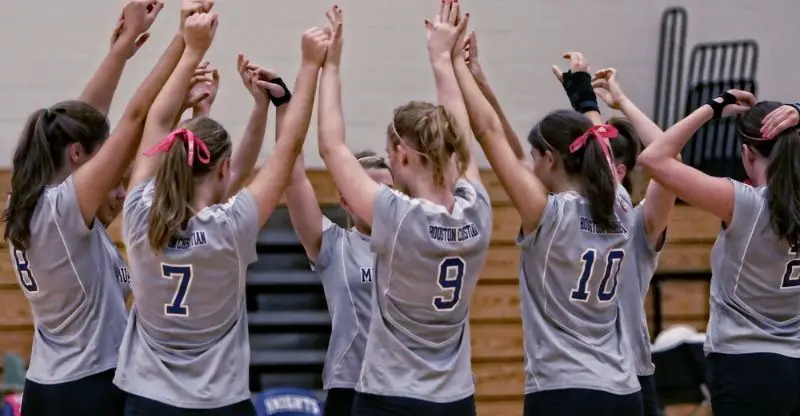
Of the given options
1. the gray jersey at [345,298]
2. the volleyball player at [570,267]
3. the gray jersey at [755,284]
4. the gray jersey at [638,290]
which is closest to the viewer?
the volleyball player at [570,267]

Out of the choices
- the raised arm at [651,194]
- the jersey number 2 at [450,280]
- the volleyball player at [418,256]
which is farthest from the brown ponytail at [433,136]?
the raised arm at [651,194]

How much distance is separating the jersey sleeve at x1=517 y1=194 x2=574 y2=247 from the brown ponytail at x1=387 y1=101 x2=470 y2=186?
306 mm

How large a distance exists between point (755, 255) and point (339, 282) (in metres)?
1.38

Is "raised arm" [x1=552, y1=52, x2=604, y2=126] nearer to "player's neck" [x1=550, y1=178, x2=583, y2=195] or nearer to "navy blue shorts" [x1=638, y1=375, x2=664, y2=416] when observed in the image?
"player's neck" [x1=550, y1=178, x2=583, y2=195]

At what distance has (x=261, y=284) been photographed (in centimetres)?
704

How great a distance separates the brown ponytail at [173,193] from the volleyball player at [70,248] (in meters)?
0.27

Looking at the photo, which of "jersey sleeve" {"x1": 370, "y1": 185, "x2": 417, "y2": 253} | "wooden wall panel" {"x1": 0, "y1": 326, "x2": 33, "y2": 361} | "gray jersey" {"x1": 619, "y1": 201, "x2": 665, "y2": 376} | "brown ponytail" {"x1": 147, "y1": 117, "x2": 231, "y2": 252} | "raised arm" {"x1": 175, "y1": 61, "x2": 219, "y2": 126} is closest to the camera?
"brown ponytail" {"x1": 147, "y1": 117, "x2": 231, "y2": 252}

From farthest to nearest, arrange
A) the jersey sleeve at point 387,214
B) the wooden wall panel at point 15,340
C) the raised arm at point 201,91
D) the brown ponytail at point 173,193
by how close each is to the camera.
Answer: the wooden wall panel at point 15,340, the raised arm at point 201,91, the jersey sleeve at point 387,214, the brown ponytail at point 173,193

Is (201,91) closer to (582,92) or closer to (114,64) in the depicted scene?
(114,64)

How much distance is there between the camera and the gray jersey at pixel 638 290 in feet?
12.6

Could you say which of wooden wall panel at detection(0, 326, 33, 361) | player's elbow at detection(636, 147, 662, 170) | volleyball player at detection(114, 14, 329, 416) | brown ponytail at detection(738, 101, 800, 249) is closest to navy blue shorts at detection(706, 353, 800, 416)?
brown ponytail at detection(738, 101, 800, 249)

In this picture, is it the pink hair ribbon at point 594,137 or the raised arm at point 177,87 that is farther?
the pink hair ribbon at point 594,137

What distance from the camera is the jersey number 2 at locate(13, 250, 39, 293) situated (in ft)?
10.8

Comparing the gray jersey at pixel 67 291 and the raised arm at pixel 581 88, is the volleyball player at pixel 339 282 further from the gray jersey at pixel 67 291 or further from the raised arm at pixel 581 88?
the raised arm at pixel 581 88
